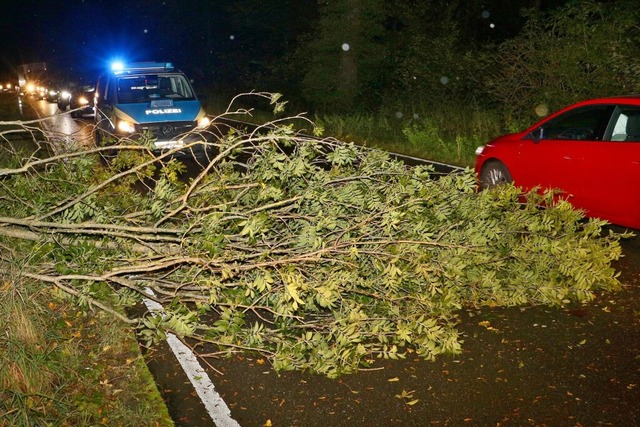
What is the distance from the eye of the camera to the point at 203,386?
466cm

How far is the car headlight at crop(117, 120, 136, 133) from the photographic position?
12852 millimetres

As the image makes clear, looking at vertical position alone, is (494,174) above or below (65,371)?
above

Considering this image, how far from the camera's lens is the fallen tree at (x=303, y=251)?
192 inches

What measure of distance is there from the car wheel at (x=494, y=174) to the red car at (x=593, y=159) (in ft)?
0.80

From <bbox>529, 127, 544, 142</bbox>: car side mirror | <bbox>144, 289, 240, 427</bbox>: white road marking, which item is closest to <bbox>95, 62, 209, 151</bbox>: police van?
<bbox>529, 127, 544, 142</bbox>: car side mirror

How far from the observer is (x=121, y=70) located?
47.4ft

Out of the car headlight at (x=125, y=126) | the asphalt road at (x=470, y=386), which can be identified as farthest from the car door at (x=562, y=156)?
the car headlight at (x=125, y=126)

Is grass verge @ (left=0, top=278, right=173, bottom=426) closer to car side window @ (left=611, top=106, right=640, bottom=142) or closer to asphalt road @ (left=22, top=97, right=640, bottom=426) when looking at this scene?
asphalt road @ (left=22, top=97, right=640, bottom=426)

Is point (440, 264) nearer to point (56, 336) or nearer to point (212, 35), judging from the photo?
point (56, 336)

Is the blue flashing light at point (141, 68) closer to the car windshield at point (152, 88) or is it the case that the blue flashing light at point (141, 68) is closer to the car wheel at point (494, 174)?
the car windshield at point (152, 88)

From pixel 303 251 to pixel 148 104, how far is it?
9017 millimetres

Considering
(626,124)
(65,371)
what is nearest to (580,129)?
(626,124)

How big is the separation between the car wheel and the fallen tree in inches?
115

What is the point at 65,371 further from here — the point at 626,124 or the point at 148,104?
the point at 148,104
